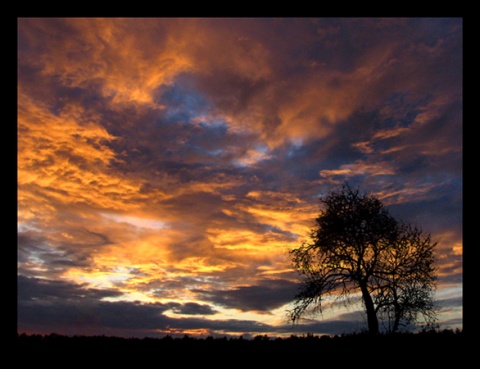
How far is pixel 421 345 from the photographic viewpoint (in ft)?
54.0

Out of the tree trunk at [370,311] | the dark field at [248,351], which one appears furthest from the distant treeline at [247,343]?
the tree trunk at [370,311]

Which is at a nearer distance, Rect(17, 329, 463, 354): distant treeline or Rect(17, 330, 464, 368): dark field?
Rect(17, 330, 464, 368): dark field

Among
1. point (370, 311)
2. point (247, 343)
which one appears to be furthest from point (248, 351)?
point (370, 311)

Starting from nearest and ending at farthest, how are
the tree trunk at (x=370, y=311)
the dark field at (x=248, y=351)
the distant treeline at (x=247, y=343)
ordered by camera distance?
the dark field at (x=248, y=351) < the distant treeline at (x=247, y=343) < the tree trunk at (x=370, y=311)

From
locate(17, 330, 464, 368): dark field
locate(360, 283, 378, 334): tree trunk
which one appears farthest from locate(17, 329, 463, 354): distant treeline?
locate(360, 283, 378, 334): tree trunk

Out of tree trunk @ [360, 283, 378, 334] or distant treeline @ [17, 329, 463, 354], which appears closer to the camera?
distant treeline @ [17, 329, 463, 354]

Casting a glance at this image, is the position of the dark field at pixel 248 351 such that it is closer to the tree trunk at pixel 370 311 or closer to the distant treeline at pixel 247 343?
the distant treeline at pixel 247 343

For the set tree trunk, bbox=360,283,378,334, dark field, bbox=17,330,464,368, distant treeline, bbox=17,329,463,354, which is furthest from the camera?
tree trunk, bbox=360,283,378,334

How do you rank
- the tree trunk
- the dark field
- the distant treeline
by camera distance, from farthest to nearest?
the tree trunk
the distant treeline
the dark field

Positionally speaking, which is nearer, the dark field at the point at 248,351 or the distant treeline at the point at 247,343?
the dark field at the point at 248,351

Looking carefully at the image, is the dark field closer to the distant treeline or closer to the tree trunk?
the distant treeline
